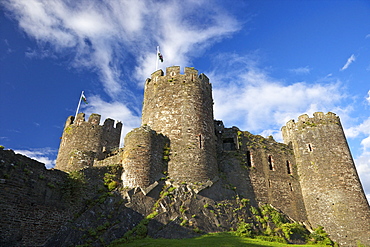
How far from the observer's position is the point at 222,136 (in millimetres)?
23719

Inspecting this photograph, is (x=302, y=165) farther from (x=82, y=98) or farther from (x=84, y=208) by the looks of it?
(x=82, y=98)

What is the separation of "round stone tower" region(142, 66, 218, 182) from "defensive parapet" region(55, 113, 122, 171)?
18.6ft

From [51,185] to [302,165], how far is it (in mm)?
19696

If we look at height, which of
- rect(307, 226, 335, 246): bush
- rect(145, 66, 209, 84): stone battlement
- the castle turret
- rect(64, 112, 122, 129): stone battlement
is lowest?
rect(307, 226, 335, 246): bush

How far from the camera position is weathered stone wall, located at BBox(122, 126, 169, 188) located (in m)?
16.8

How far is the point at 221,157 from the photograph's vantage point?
72.6 ft

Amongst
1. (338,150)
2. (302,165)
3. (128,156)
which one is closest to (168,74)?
(128,156)

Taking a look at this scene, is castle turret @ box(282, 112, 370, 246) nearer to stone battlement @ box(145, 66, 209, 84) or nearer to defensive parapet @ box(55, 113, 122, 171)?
stone battlement @ box(145, 66, 209, 84)

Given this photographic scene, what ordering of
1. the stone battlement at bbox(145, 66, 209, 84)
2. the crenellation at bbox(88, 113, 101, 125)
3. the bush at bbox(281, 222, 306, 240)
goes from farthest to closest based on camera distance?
the crenellation at bbox(88, 113, 101, 125), the stone battlement at bbox(145, 66, 209, 84), the bush at bbox(281, 222, 306, 240)

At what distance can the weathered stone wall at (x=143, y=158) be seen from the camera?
55.2 feet

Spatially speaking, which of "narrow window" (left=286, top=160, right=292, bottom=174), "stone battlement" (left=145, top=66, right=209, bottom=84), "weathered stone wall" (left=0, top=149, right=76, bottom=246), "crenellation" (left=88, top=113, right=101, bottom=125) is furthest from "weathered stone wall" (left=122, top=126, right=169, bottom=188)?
"narrow window" (left=286, top=160, right=292, bottom=174)

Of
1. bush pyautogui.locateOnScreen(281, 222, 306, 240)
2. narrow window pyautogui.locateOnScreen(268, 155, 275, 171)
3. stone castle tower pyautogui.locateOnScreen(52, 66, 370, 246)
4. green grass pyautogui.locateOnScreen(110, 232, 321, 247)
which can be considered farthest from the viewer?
narrow window pyautogui.locateOnScreen(268, 155, 275, 171)

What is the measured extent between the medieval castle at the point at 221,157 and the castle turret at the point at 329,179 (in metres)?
0.07

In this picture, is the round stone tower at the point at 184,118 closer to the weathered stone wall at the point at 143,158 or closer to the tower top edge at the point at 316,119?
the weathered stone wall at the point at 143,158
